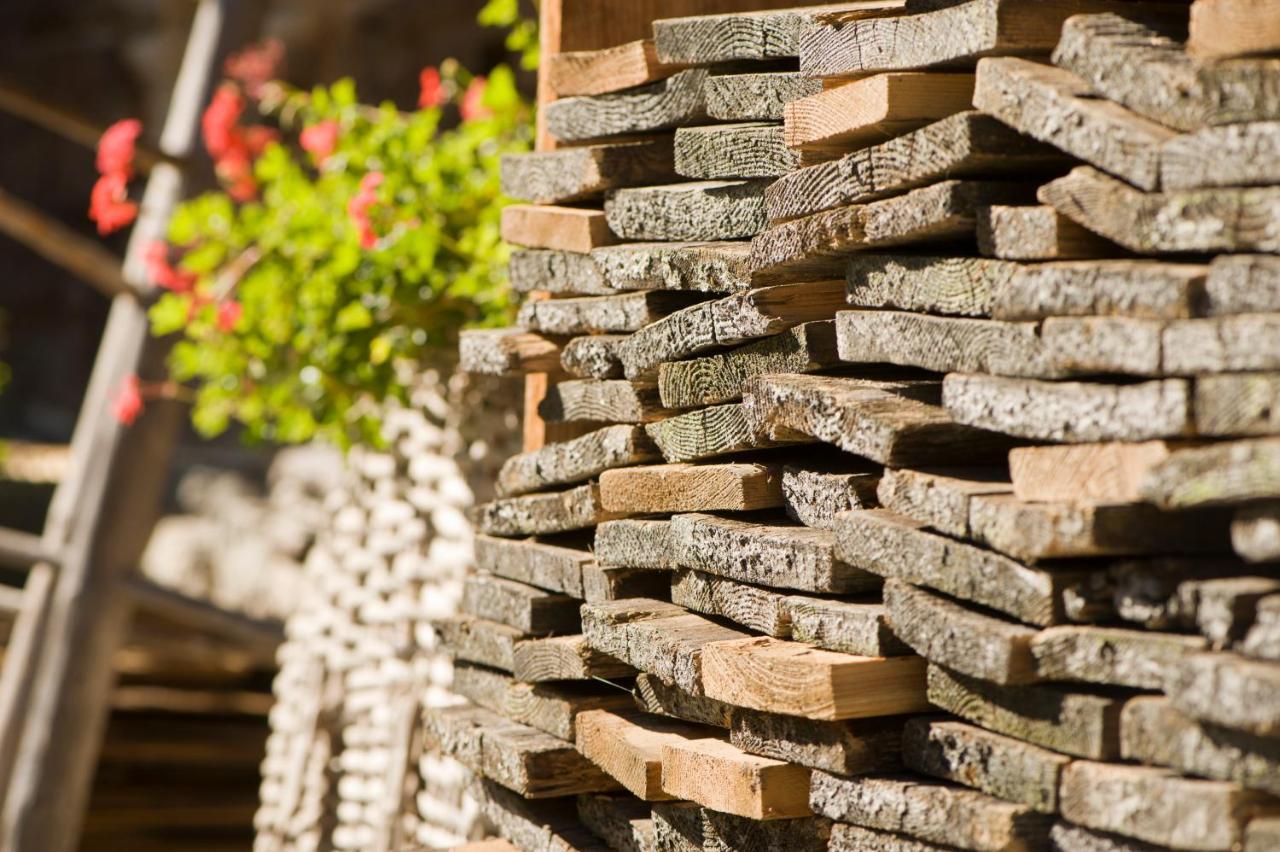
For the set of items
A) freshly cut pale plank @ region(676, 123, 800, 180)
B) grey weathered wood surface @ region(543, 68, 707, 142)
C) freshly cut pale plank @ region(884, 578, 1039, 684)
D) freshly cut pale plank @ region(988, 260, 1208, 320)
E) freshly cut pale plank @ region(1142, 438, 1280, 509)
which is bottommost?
freshly cut pale plank @ region(884, 578, 1039, 684)

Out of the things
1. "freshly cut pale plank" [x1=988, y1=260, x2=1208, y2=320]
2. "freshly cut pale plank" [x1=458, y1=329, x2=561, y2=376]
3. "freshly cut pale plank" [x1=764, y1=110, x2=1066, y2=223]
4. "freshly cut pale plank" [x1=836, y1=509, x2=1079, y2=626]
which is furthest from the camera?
"freshly cut pale plank" [x1=458, y1=329, x2=561, y2=376]

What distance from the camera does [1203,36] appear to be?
1375 millimetres

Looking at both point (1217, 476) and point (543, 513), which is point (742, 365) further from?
point (1217, 476)

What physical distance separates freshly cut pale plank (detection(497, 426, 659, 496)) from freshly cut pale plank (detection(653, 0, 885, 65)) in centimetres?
51

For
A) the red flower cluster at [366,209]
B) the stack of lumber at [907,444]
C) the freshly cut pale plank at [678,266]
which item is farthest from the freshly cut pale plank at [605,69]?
the red flower cluster at [366,209]

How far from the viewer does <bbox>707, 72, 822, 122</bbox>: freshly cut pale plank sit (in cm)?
198

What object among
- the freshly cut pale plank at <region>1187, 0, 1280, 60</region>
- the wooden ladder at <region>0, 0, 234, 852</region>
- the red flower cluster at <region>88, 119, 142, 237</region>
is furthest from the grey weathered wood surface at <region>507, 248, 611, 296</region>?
the wooden ladder at <region>0, 0, 234, 852</region>

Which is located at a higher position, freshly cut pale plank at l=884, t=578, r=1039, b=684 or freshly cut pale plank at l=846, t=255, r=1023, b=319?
freshly cut pale plank at l=846, t=255, r=1023, b=319

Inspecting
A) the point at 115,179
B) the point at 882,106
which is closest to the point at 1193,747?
the point at 882,106

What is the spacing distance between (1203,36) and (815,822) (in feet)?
3.04

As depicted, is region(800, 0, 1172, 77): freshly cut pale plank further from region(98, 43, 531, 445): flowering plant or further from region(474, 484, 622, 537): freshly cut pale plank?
region(98, 43, 531, 445): flowering plant

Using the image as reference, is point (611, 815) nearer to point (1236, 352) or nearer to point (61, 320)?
point (1236, 352)

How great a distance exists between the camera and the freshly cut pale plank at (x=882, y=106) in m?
1.66

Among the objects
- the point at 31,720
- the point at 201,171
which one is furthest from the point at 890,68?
the point at 31,720
